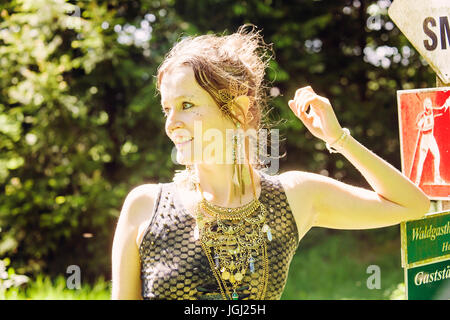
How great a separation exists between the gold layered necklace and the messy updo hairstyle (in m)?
0.32

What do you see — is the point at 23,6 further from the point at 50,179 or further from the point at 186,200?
the point at 186,200

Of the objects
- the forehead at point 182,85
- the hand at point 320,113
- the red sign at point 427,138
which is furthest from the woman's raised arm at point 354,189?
the forehead at point 182,85

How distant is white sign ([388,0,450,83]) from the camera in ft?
6.64

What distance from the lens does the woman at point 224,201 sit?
5.25 feet

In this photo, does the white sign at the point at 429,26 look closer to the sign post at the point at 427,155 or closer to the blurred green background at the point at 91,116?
the sign post at the point at 427,155

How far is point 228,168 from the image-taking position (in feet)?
5.84

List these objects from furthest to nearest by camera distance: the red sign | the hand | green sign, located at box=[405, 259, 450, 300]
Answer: the red sign, green sign, located at box=[405, 259, 450, 300], the hand

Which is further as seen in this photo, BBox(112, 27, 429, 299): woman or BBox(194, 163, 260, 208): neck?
BBox(194, 163, 260, 208): neck

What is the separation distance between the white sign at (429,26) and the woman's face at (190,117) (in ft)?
3.02

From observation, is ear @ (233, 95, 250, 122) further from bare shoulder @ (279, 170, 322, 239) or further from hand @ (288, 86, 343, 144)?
bare shoulder @ (279, 170, 322, 239)

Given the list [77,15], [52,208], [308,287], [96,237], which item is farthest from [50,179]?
[308,287]

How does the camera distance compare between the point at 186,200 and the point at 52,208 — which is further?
the point at 52,208

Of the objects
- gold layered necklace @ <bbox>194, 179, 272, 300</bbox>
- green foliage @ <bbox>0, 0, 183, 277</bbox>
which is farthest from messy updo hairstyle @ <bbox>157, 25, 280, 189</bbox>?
green foliage @ <bbox>0, 0, 183, 277</bbox>
